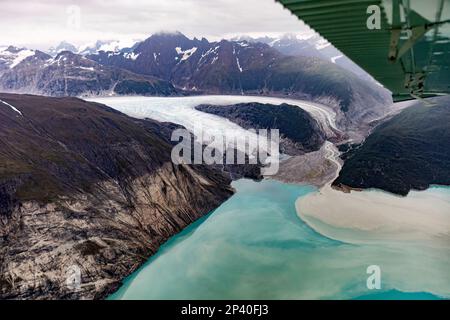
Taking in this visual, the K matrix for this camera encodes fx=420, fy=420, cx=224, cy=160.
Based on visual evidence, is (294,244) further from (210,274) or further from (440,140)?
(440,140)

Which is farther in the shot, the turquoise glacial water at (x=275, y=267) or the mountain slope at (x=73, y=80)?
the mountain slope at (x=73, y=80)

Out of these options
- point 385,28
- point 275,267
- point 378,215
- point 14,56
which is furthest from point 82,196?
point 14,56

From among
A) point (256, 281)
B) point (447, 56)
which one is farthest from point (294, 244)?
point (447, 56)

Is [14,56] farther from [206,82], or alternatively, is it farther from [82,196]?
[82,196]

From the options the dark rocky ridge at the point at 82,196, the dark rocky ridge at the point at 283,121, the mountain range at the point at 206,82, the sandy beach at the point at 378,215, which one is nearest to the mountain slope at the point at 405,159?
the sandy beach at the point at 378,215

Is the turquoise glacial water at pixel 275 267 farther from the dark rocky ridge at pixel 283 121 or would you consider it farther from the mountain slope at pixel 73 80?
the mountain slope at pixel 73 80

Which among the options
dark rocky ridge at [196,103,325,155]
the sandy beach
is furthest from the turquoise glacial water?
dark rocky ridge at [196,103,325,155]
